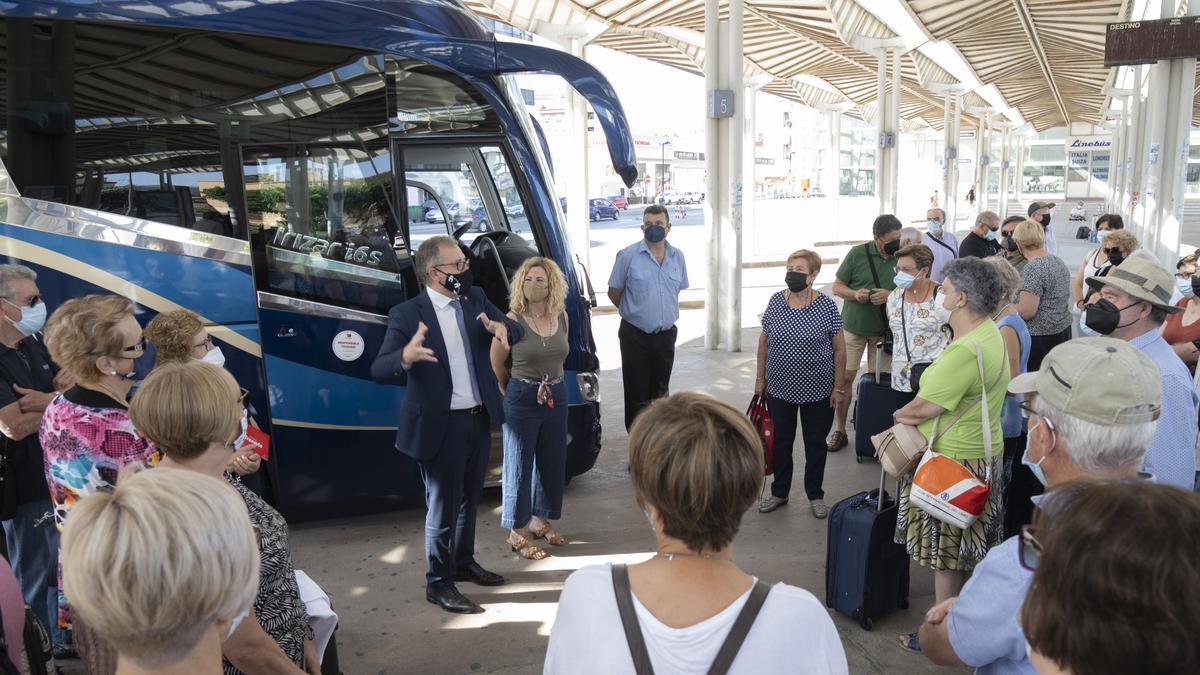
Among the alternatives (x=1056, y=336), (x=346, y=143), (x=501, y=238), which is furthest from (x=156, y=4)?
(x=1056, y=336)

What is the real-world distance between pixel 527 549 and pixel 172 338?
244 centimetres

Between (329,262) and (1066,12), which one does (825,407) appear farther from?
(1066,12)

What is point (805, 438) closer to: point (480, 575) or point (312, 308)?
point (480, 575)

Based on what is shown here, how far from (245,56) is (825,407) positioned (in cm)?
410

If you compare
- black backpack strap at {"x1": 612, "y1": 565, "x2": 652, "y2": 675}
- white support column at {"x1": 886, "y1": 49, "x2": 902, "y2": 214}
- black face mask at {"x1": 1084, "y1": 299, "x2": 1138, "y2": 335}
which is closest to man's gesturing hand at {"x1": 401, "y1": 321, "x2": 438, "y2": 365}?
black backpack strap at {"x1": 612, "y1": 565, "x2": 652, "y2": 675}

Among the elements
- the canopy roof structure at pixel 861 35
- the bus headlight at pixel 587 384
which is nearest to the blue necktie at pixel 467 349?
the bus headlight at pixel 587 384

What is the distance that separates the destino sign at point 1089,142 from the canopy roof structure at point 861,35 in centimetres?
4593

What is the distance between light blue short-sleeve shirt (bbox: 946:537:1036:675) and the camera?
202 centimetres

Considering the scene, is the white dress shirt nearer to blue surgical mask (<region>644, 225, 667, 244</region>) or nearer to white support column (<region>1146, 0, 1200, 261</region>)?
blue surgical mask (<region>644, 225, 667, 244</region>)

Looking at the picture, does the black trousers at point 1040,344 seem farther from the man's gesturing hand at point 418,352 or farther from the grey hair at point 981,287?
the man's gesturing hand at point 418,352

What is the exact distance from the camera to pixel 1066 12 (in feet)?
68.4

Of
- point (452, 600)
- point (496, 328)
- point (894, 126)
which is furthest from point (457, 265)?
point (894, 126)

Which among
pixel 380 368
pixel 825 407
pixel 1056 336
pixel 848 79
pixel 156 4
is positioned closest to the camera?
pixel 380 368

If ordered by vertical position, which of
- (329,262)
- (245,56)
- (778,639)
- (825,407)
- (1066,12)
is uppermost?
(1066,12)
